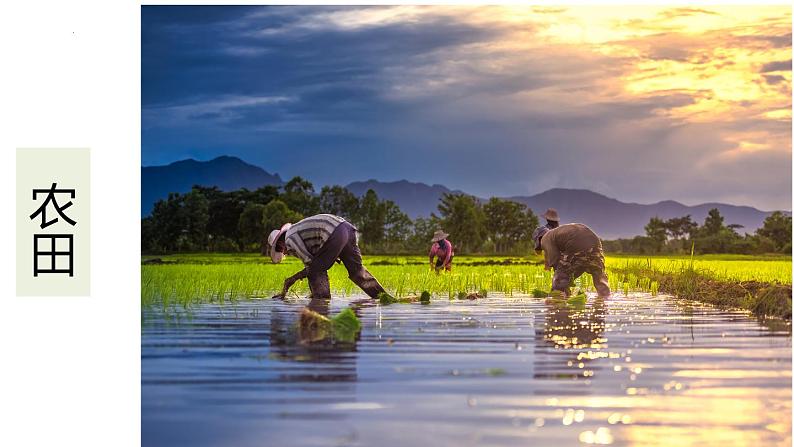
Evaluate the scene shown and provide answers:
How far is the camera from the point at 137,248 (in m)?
14.0

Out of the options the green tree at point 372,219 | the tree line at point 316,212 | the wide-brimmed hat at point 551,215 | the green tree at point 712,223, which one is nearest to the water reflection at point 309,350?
the wide-brimmed hat at point 551,215

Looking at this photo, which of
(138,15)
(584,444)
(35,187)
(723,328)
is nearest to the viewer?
(584,444)

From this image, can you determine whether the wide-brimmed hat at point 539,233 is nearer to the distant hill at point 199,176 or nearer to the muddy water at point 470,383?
the muddy water at point 470,383

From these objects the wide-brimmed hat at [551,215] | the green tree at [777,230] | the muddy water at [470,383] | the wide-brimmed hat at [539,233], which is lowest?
the muddy water at [470,383]

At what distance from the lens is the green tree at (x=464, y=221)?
161 ft

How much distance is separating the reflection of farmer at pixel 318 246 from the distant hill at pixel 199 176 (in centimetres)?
3228

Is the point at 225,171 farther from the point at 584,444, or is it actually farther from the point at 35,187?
the point at 584,444

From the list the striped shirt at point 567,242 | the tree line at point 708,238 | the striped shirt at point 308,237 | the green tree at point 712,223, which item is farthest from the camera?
the green tree at point 712,223

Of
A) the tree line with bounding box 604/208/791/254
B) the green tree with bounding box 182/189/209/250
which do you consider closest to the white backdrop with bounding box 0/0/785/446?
the tree line with bounding box 604/208/791/254

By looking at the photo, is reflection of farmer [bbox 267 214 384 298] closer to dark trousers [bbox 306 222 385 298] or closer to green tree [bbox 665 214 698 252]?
dark trousers [bbox 306 222 385 298]

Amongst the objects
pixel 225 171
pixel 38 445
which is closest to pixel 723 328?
pixel 38 445

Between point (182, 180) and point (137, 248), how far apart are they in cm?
3531

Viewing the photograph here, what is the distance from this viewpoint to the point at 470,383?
6.97m

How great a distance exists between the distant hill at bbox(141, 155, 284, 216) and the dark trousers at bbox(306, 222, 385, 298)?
105 ft
